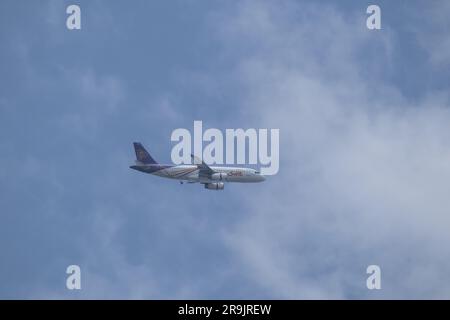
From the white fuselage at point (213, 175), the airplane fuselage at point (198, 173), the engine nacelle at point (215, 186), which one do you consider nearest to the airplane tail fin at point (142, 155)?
the airplane fuselage at point (198, 173)

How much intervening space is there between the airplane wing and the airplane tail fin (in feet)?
15.3

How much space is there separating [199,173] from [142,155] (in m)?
6.11

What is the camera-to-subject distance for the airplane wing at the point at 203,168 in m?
93.3

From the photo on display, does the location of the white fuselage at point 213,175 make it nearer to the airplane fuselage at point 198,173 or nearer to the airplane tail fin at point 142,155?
the airplane fuselage at point 198,173

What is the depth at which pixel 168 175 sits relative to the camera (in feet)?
329

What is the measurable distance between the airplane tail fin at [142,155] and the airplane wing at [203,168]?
4671mm

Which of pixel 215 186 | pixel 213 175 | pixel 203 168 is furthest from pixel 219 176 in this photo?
pixel 203 168

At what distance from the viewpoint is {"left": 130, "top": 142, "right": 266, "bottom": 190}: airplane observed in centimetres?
9762

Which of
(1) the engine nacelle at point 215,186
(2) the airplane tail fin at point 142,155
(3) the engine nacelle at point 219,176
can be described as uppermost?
(2) the airplane tail fin at point 142,155

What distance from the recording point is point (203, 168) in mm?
→ 97375

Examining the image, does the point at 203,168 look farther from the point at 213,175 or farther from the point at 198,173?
the point at 213,175
